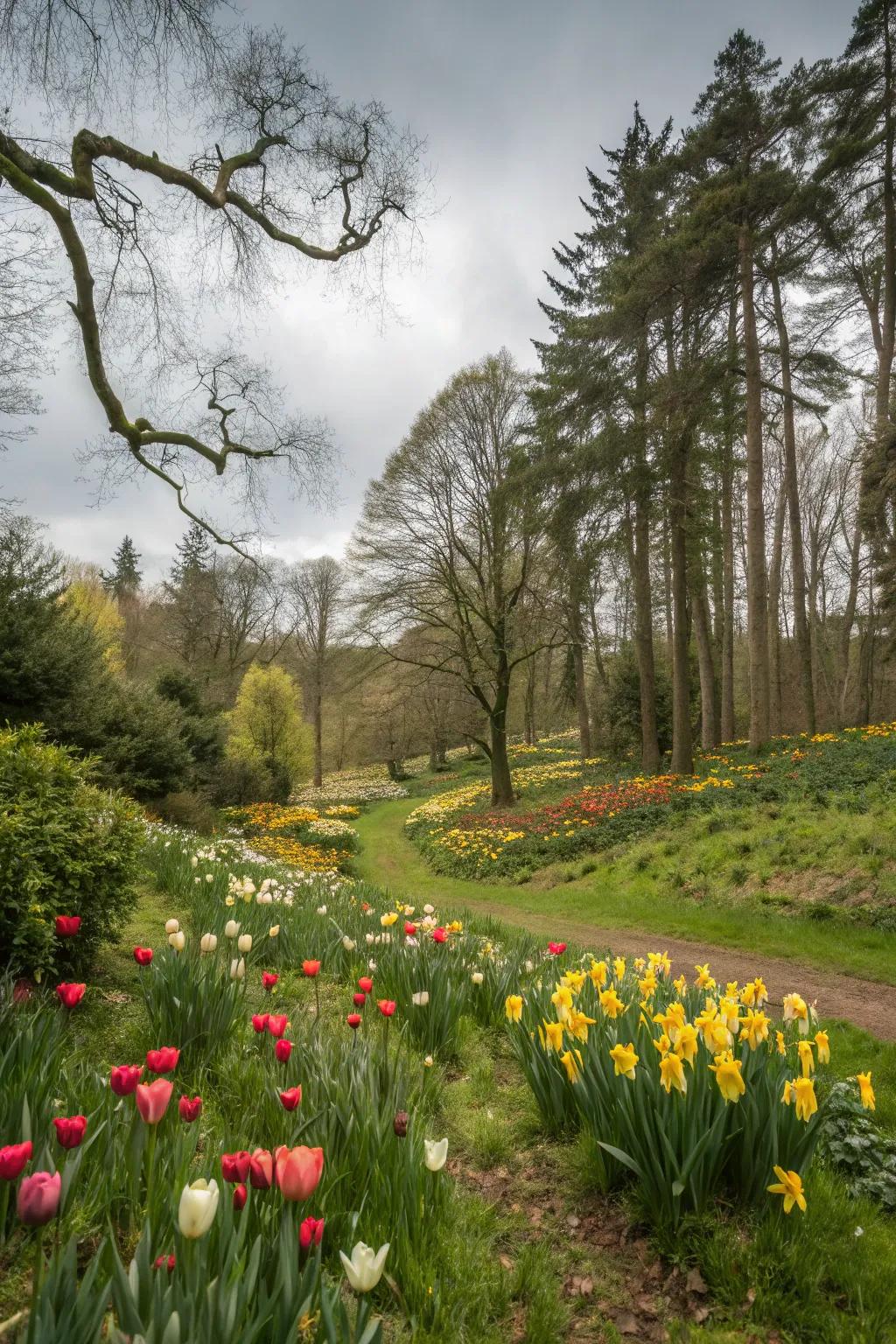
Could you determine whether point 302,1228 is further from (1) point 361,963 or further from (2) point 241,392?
(2) point 241,392

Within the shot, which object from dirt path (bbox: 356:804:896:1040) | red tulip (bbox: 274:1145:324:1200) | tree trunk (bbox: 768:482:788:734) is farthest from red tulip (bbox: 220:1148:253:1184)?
tree trunk (bbox: 768:482:788:734)

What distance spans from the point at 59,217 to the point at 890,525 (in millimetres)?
18012

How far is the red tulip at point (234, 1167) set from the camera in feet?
4.68

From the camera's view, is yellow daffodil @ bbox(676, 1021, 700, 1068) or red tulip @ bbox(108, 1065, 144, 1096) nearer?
red tulip @ bbox(108, 1065, 144, 1096)

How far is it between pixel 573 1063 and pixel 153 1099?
1.67 metres

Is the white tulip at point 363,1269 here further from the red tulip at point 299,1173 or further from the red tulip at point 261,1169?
the red tulip at point 261,1169

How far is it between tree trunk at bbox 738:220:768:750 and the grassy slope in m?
4.39

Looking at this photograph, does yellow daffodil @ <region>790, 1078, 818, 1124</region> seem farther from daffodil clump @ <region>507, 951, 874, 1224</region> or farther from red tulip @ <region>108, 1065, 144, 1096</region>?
red tulip @ <region>108, 1065, 144, 1096</region>

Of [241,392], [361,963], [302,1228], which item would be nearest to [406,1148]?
[302,1228]

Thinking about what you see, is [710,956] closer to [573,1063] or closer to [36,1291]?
[573,1063]

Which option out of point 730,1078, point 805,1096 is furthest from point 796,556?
point 730,1078

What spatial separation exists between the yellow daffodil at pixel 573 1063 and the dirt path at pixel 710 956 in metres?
3.62

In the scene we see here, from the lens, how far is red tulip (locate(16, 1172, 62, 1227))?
1.13 m

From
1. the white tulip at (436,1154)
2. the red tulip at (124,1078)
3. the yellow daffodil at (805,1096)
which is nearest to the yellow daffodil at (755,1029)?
the yellow daffodil at (805,1096)
